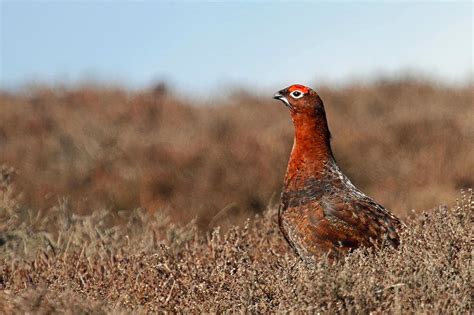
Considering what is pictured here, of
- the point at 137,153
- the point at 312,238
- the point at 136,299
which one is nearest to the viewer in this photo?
the point at 136,299

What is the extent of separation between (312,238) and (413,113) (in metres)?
8.50

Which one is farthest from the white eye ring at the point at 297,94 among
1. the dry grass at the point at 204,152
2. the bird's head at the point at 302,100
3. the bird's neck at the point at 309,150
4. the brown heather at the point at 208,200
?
the dry grass at the point at 204,152

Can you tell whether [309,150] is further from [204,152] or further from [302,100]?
[204,152]

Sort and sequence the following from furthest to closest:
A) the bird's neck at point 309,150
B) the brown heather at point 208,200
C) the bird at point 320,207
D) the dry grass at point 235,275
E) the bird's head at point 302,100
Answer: the bird's head at point 302,100
the bird's neck at point 309,150
the bird at point 320,207
the brown heather at point 208,200
the dry grass at point 235,275

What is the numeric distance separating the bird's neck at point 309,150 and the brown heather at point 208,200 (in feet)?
1.64

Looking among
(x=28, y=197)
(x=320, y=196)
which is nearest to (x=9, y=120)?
(x=28, y=197)

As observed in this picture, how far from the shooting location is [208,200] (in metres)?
10.0

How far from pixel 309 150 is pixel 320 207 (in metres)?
0.53

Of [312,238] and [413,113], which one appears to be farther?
[413,113]

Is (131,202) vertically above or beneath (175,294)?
beneath

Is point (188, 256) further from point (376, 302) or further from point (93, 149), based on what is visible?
point (93, 149)

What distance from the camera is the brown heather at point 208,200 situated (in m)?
3.90

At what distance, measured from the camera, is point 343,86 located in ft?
54.5

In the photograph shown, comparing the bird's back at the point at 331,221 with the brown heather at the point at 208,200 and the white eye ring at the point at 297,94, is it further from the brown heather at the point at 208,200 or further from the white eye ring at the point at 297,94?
the white eye ring at the point at 297,94
